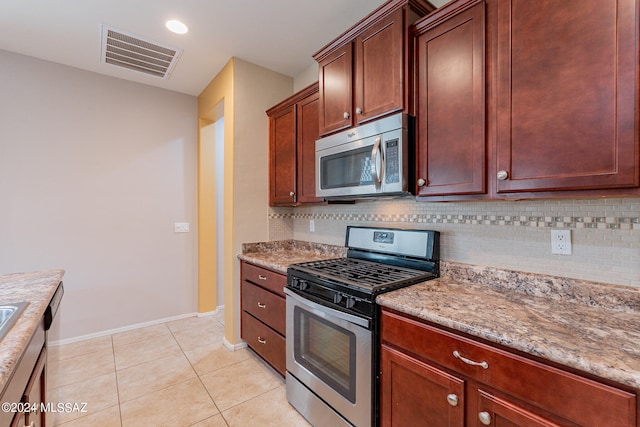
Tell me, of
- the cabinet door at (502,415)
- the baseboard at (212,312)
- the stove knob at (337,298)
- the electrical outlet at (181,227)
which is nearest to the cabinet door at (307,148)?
the stove knob at (337,298)

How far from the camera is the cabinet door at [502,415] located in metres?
0.90

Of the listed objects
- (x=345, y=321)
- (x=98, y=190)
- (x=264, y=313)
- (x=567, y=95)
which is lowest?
(x=264, y=313)

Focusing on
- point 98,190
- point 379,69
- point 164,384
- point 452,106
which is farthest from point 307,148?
point 98,190

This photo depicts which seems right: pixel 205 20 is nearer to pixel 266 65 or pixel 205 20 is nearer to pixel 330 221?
pixel 266 65

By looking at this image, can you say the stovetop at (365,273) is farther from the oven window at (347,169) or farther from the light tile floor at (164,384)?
the light tile floor at (164,384)

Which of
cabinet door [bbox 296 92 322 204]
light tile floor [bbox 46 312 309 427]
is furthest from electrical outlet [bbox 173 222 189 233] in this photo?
cabinet door [bbox 296 92 322 204]

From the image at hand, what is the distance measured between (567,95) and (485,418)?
120 cm

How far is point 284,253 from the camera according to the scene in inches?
109

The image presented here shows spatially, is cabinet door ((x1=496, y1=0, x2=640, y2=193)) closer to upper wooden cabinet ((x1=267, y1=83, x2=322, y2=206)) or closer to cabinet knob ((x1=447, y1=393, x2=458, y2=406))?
cabinet knob ((x1=447, y1=393, x2=458, y2=406))

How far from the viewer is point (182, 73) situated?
2947 millimetres

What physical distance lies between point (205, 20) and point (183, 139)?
5.33 feet

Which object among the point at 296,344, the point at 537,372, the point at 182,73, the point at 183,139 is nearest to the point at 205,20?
the point at 182,73

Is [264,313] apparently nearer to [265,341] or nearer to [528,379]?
[265,341]

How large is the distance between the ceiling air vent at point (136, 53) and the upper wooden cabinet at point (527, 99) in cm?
220
